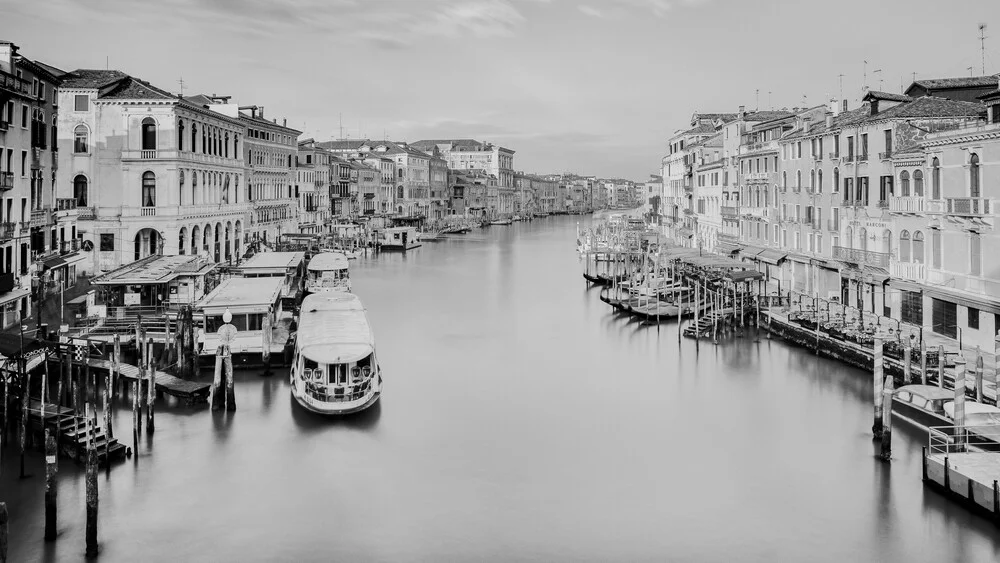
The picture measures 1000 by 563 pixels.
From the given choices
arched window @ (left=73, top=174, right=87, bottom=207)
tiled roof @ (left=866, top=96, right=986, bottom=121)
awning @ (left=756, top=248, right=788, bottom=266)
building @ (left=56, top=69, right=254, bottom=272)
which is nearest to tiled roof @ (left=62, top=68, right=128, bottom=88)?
building @ (left=56, top=69, right=254, bottom=272)

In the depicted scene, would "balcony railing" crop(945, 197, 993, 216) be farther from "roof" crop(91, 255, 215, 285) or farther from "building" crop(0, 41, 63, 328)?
"building" crop(0, 41, 63, 328)

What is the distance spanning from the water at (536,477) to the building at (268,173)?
22190mm

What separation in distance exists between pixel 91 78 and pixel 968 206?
2407 centimetres

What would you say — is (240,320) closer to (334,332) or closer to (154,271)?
(334,332)

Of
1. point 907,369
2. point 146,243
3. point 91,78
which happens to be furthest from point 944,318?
point 91,78

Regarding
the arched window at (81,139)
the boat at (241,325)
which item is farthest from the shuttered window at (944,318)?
the arched window at (81,139)

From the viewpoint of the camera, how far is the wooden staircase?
11.4m

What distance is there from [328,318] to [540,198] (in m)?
126

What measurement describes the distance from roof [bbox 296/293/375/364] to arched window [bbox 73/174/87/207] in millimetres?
9847

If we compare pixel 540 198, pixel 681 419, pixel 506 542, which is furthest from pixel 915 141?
pixel 540 198

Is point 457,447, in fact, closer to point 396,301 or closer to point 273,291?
point 273,291

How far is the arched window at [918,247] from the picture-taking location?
18031 mm

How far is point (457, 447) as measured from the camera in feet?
42.6

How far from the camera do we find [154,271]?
19781mm
